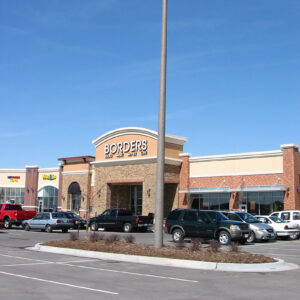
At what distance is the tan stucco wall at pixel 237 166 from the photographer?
36.0m

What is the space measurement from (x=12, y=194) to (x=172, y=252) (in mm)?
49894

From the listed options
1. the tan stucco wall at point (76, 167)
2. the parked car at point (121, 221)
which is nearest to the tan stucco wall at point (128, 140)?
the tan stucco wall at point (76, 167)

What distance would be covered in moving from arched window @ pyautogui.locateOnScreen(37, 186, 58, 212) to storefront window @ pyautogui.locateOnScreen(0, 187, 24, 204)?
14.7 ft

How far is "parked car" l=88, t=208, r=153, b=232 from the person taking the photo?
106 ft

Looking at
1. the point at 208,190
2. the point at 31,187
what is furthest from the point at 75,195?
the point at 208,190

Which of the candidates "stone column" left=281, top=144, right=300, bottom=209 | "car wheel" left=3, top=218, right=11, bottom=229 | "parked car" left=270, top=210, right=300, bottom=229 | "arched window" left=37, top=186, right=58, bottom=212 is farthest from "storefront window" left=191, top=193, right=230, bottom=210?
"arched window" left=37, top=186, right=58, bottom=212

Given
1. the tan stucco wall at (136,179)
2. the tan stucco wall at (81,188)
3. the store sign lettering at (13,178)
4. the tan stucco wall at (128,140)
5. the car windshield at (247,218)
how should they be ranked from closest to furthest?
the car windshield at (247,218)
the tan stucco wall at (136,179)
the tan stucco wall at (128,140)
the tan stucco wall at (81,188)
the store sign lettering at (13,178)

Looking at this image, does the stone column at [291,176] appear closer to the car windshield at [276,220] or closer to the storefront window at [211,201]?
the storefront window at [211,201]

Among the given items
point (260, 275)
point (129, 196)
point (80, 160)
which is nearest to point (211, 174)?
point (129, 196)

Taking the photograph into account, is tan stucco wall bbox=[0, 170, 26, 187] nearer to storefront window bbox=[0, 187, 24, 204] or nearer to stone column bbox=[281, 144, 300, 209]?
storefront window bbox=[0, 187, 24, 204]

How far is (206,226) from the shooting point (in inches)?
852

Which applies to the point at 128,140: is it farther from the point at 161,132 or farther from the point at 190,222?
the point at 161,132

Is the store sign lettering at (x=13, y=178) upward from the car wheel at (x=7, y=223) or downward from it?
upward

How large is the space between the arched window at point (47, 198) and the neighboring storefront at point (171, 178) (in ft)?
0.58
